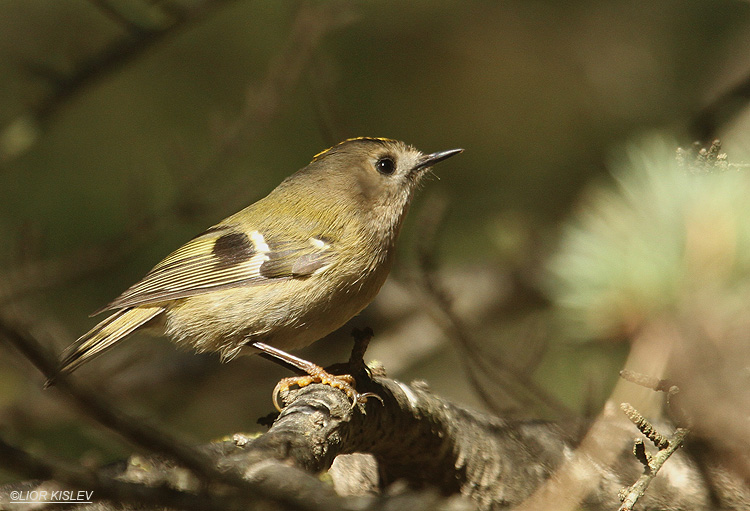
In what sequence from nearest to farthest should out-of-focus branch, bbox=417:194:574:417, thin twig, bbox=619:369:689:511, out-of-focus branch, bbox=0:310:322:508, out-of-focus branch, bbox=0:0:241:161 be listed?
out-of-focus branch, bbox=0:310:322:508 → thin twig, bbox=619:369:689:511 → out-of-focus branch, bbox=417:194:574:417 → out-of-focus branch, bbox=0:0:241:161

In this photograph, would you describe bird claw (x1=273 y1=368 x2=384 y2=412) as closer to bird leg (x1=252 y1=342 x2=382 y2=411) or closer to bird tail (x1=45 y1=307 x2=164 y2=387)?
bird leg (x1=252 y1=342 x2=382 y2=411)

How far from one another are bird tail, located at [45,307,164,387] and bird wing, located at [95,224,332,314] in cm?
8

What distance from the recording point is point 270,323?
8.22 ft

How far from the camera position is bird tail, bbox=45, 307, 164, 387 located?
260cm

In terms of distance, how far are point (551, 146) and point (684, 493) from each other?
3083mm

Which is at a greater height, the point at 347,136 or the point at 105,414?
the point at 347,136

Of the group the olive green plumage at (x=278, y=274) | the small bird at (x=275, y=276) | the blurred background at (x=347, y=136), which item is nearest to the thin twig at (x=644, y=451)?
the blurred background at (x=347, y=136)

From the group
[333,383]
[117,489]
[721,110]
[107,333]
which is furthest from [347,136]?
[117,489]

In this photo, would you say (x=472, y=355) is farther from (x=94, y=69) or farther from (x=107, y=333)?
(x=94, y=69)

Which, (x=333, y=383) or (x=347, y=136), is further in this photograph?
(x=347, y=136)

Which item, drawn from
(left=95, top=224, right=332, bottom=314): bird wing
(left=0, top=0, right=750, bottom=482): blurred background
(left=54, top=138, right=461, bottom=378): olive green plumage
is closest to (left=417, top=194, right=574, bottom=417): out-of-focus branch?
(left=0, top=0, right=750, bottom=482): blurred background

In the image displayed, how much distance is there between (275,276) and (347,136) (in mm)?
1171

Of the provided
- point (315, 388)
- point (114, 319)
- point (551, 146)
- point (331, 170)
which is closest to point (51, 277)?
point (114, 319)

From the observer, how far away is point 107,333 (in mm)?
2678
